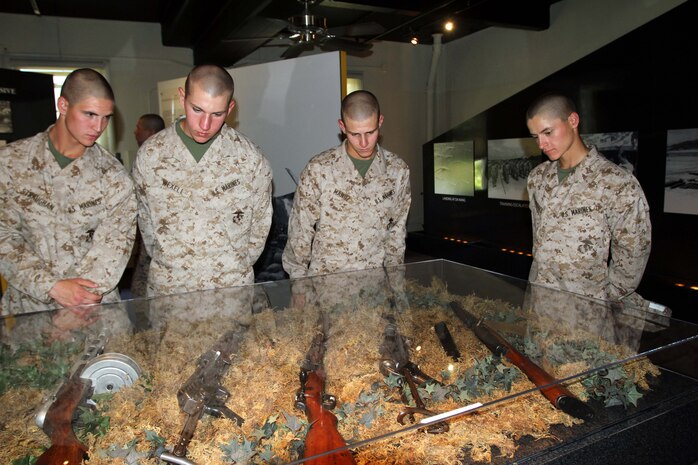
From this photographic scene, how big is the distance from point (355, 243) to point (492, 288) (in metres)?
0.90

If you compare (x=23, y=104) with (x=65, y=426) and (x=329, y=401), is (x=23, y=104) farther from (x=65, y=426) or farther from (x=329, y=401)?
(x=329, y=401)

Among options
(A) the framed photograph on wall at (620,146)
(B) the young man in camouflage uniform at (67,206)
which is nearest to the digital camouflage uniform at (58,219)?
(B) the young man in camouflage uniform at (67,206)

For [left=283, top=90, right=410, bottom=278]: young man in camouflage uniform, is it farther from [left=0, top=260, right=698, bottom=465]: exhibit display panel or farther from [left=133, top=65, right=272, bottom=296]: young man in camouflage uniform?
[left=0, top=260, right=698, bottom=465]: exhibit display panel

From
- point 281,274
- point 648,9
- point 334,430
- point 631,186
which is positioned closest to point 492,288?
point 631,186

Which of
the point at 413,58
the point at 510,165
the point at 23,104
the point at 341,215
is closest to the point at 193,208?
the point at 341,215

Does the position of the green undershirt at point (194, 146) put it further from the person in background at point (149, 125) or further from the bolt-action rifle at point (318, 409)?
the person in background at point (149, 125)

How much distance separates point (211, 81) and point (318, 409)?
143 cm

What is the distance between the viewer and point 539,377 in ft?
3.70

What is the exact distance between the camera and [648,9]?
4969mm

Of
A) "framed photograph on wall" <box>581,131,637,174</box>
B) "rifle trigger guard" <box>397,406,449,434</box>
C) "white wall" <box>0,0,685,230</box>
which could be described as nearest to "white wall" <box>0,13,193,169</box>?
"white wall" <box>0,0,685,230</box>

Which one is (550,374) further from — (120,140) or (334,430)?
(120,140)

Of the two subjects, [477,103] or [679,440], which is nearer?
[679,440]

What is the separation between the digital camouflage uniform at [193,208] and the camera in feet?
6.98

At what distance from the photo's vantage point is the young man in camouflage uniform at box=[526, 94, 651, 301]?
207 centimetres
